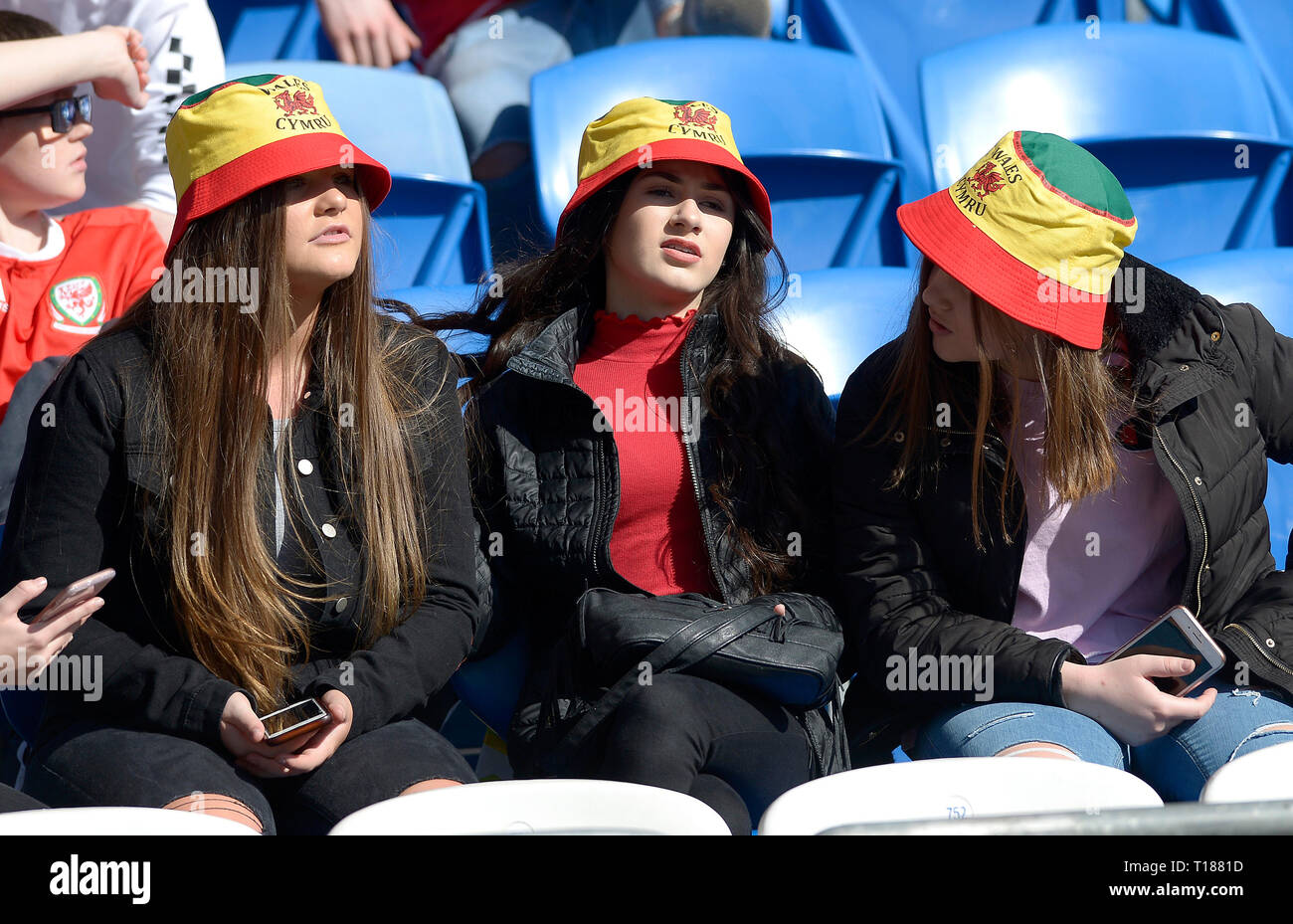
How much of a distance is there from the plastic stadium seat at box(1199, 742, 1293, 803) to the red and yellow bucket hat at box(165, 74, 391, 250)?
1.38 meters

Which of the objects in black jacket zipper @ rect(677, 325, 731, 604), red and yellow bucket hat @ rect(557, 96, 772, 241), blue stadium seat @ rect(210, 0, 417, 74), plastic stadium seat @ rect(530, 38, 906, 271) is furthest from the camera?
blue stadium seat @ rect(210, 0, 417, 74)

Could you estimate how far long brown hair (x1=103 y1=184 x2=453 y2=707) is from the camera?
5.73ft

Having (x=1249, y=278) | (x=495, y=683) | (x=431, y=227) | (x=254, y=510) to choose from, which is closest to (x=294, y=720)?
(x=254, y=510)

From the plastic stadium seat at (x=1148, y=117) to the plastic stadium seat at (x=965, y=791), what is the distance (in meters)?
2.02

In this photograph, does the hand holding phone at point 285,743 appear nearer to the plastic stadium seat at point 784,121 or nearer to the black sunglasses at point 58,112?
the black sunglasses at point 58,112

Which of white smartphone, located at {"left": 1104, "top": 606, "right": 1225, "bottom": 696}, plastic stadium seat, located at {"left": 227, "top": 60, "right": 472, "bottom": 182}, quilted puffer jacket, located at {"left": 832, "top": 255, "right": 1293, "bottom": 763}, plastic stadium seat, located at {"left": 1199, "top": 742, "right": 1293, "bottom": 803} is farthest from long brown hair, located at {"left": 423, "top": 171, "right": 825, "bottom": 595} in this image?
plastic stadium seat, located at {"left": 227, "top": 60, "right": 472, "bottom": 182}

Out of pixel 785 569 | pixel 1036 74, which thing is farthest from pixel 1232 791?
pixel 1036 74

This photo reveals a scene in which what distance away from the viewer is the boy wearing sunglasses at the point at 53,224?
2322 millimetres

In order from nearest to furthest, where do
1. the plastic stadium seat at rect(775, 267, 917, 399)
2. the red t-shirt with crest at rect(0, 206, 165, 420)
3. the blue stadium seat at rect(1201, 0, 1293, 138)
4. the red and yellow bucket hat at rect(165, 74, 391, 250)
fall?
the red and yellow bucket hat at rect(165, 74, 391, 250)
the red t-shirt with crest at rect(0, 206, 165, 420)
the plastic stadium seat at rect(775, 267, 917, 399)
the blue stadium seat at rect(1201, 0, 1293, 138)

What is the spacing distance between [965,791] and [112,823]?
2.93 feet

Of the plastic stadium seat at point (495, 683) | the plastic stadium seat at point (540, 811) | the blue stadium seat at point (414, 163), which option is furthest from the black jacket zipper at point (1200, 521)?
the blue stadium seat at point (414, 163)

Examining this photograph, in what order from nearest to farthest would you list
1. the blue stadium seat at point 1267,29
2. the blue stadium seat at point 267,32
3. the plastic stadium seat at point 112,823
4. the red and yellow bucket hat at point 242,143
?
the plastic stadium seat at point 112,823, the red and yellow bucket hat at point 242,143, the blue stadium seat at point 1267,29, the blue stadium seat at point 267,32

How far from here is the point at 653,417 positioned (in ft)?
6.90

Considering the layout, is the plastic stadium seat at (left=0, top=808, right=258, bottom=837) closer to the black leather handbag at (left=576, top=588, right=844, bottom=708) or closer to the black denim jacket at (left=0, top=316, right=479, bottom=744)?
the black denim jacket at (left=0, top=316, right=479, bottom=744)
